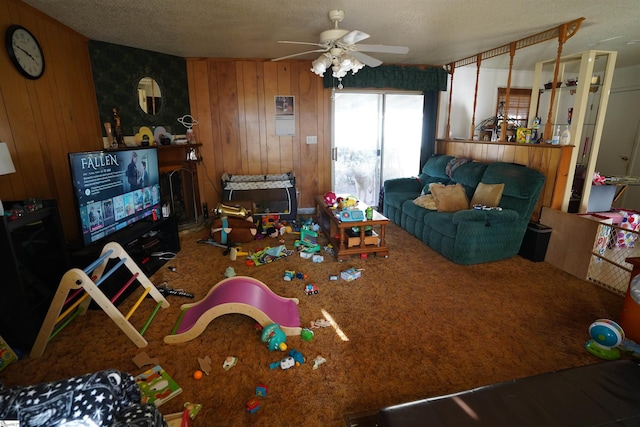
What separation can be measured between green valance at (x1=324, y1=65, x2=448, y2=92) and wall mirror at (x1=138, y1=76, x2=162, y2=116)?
7.38 feet

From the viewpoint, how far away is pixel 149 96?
403 centimetres

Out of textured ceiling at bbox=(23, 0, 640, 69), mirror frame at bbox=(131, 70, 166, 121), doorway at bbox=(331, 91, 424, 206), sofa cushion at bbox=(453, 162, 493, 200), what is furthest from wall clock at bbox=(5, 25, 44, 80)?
sofa cushion at bbox=(453, 162, 493, 200)

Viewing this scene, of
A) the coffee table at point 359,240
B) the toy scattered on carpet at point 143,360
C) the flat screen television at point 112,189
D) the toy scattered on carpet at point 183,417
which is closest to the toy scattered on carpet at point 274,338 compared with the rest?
the toy scattered on carpet at point 183,417

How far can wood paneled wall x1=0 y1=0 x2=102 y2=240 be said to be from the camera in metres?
2.35

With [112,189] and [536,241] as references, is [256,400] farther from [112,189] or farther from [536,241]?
[536,241]

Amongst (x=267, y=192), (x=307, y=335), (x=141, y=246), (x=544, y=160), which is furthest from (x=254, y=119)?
(x=544, y=160)

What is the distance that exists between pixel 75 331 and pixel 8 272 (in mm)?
607

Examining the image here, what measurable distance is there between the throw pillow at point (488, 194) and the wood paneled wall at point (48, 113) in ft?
13.6

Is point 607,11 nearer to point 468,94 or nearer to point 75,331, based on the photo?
point 468,94

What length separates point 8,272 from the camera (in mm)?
1862

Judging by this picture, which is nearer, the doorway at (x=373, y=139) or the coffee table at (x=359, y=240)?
the coffee table at (x=359, y=240)

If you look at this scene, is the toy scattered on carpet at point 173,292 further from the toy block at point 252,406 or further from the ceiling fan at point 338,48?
the ceiling fan at point 338,48

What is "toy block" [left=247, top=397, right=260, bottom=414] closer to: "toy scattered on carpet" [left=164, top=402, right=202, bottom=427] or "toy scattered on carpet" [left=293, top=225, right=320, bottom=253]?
"toy scattered on carpet" [left=164, top=402, right=202, bottom=427]

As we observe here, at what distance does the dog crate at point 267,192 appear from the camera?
4477 mm
